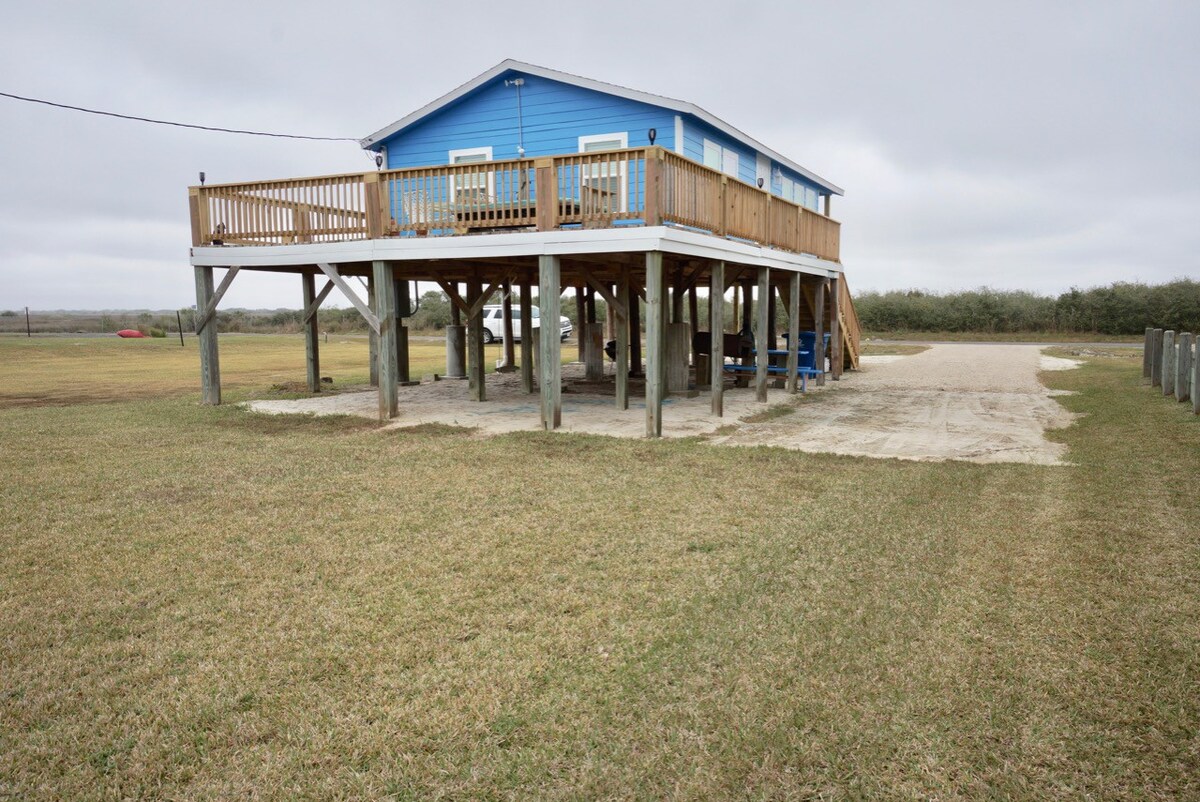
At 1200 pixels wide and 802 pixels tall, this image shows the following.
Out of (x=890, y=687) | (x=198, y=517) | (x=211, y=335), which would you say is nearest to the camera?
(x=890, y=687)

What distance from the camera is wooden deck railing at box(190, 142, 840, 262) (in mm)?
9820

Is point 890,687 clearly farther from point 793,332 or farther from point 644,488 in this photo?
point 793,332

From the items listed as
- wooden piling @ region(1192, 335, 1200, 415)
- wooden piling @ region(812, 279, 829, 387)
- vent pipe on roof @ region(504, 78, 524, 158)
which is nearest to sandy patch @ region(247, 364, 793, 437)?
wooden piling @ region(812, 279, 829, 387)

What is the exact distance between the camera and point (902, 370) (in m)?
20.9

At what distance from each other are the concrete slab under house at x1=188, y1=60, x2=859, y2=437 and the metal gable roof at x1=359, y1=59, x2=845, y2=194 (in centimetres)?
4

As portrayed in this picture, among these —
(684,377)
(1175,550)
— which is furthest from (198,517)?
(684,377)

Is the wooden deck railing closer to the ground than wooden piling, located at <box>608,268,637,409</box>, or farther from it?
farther from it

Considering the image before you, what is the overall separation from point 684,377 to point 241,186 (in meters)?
8.57

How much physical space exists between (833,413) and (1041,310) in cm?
3542

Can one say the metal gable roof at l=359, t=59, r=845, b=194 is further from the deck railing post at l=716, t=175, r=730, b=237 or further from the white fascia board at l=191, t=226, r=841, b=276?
the white fascia board at l=191, t=226, r=841, b=276

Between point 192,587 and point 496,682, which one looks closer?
point 496,682

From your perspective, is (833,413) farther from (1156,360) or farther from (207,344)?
(207,344)

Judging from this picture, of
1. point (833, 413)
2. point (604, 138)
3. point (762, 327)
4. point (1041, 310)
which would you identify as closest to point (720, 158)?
point (604, 138)

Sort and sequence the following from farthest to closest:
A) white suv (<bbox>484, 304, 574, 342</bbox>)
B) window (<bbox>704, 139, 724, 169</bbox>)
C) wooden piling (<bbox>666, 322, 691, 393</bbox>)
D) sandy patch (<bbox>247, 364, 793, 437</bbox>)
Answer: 1. white suv (<bbox>484, 304, 574, 342</bbox>)
2. window (<bbox>704, 139, 724, 169</bbox>)
3. wooden piling (<bbox>666, 322, 691, 393</bbox>)
4. sandy patch (<bbox>247, 364, 793, 437</bbox>)
